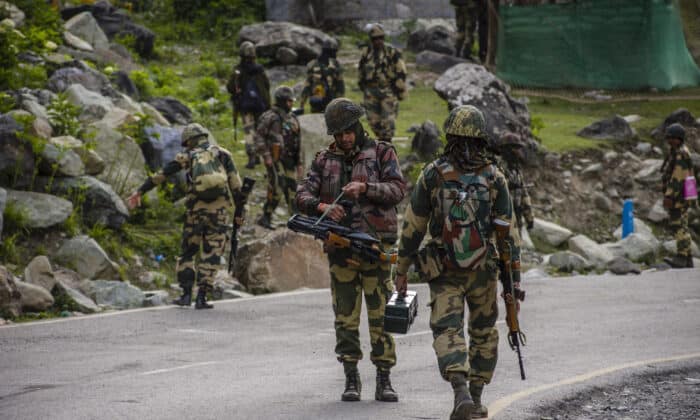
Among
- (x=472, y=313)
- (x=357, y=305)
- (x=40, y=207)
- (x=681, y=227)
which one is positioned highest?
(x=472, y=313)

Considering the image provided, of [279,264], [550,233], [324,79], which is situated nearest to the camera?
[279,264]

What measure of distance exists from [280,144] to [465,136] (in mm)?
10130

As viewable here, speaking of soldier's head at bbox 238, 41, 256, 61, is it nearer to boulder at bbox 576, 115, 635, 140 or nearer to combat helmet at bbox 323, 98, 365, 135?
boulder at bbox 576, 115, 635, 140

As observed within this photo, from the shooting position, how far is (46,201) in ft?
51.9

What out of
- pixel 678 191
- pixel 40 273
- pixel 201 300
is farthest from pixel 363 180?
pixel 678 191

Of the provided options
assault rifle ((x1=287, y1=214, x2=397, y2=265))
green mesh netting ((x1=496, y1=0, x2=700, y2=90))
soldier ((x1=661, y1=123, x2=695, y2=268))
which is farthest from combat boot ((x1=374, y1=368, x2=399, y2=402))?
green mesh netting ((x1=496, y1=0, x2=700, y2=90))

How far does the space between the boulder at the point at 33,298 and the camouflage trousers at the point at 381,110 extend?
24.2 ft

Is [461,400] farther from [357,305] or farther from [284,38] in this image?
[284,38]

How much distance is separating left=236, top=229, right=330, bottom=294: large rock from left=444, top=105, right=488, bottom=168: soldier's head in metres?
8.18

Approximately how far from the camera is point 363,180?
27.1 ft

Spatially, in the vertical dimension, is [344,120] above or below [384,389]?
above

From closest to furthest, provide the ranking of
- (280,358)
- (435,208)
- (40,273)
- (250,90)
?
(435,208)
(280,358)
(40,273)
(250,90)

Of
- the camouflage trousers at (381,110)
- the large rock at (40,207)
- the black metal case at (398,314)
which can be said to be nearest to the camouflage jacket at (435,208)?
the black metal case at (398,314)

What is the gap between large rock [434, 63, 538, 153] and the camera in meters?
21.8
